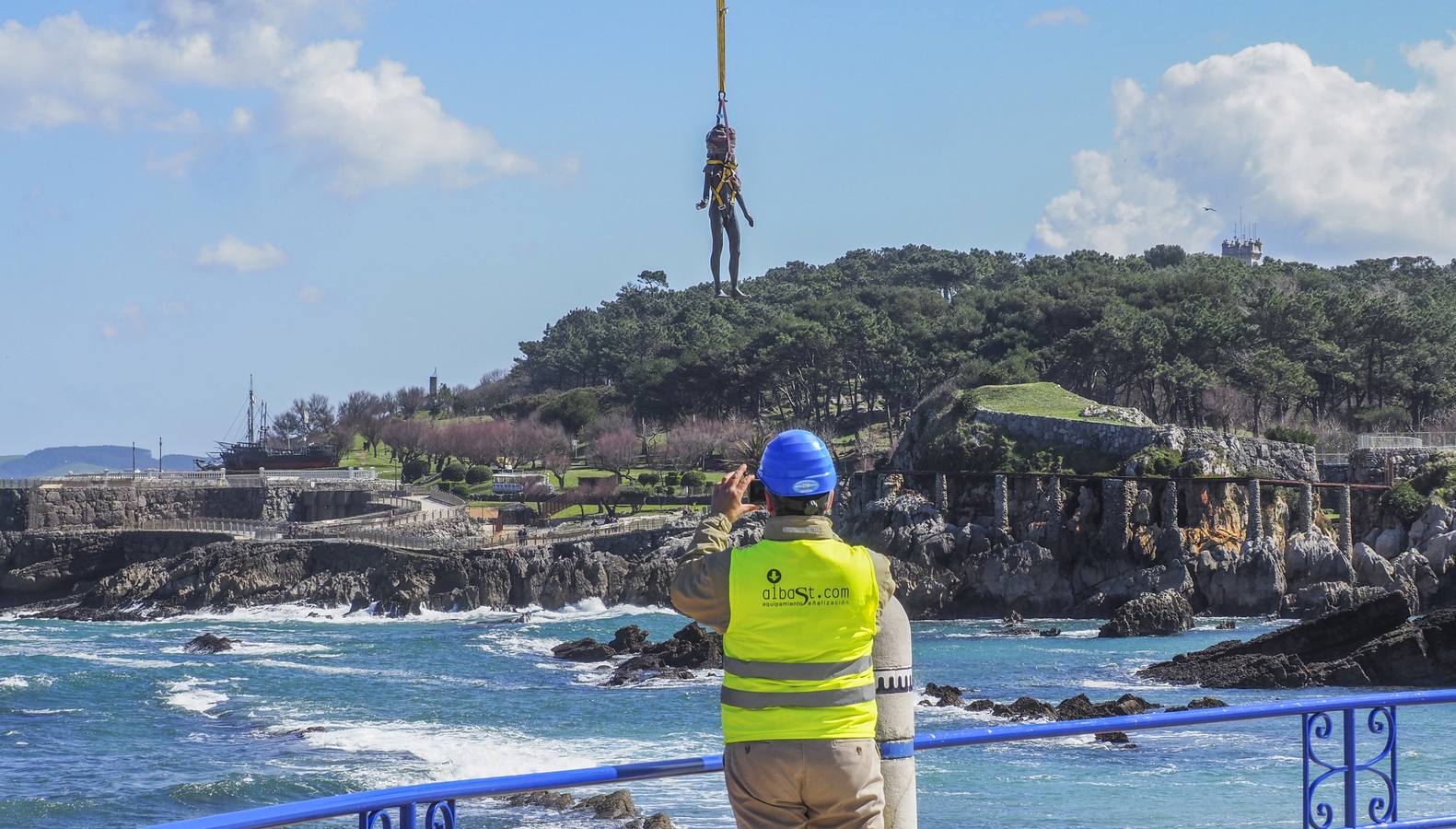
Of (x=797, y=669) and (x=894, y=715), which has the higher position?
(x=797, y=669)

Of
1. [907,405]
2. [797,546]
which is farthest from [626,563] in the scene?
[797,546]

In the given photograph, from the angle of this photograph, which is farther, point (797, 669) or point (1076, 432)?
point (1076, 432)

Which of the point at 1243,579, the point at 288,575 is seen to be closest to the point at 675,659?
the point at 1243,579

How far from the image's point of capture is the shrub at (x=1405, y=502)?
57.3 metres

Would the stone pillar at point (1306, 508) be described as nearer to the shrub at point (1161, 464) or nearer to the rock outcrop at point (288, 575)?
the shrub at point (1161, 464)

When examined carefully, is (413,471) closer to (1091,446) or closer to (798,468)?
(1091,446)

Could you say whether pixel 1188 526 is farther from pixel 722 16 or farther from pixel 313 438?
pixel 313 438

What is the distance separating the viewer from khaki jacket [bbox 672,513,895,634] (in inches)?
213

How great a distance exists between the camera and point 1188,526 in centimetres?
5453

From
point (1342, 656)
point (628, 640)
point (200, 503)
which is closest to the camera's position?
point (1342, 656)

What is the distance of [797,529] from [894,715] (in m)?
0.85

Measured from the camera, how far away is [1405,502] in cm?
5769

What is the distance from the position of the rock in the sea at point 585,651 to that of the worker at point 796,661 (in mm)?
41140

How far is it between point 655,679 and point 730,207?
2950 centimetres
